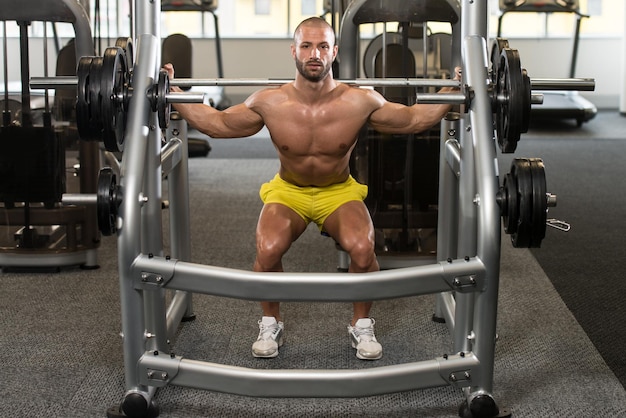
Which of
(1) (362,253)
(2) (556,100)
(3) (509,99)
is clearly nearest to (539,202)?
(3) (509,99)

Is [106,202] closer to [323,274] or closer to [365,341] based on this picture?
[323,274]

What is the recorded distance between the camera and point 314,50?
7.70 ft

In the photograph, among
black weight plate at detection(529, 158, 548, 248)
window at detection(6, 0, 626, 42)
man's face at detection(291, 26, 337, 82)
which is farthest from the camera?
window at detection(6, 0, 626, 42)

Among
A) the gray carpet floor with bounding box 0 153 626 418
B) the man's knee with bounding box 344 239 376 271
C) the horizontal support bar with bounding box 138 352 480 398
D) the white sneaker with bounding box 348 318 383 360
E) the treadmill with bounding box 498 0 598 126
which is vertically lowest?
the gray carpet floor with bounding box 0 153 626 418

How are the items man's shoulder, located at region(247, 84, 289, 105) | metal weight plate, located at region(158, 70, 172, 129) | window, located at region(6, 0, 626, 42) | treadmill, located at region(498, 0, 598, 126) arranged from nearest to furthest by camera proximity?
metal weight plate, located at region(158, 70, 172, 129), man's shoulder, located at region(247, 84, 289, 105), treadmill, located at region(498, 0, 598, 126), window, located at region(6, 0, 626, 42)

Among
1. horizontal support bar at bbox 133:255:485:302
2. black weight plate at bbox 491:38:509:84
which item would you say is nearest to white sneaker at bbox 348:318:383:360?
horizontal support bar at bbox 133:255:485:302

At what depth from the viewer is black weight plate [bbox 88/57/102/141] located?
6.98 feet

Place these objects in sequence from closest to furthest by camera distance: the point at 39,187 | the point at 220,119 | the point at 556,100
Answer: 1. the point at 220,119
2. the point at 39,187
3. the point at 556,100

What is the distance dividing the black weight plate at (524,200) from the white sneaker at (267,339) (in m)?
0.81

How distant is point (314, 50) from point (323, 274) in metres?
0.61

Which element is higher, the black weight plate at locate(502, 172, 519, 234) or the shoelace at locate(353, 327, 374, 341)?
the black weight plate at locate(502, 172, 519, 234)

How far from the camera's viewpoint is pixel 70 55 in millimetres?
3621

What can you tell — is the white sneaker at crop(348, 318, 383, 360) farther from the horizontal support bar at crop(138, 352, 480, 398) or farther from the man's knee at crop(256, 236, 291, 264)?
the horizontal support bar at crop(138, 352, 480, 398)

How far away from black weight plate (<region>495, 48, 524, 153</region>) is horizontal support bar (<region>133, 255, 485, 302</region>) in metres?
0.31
